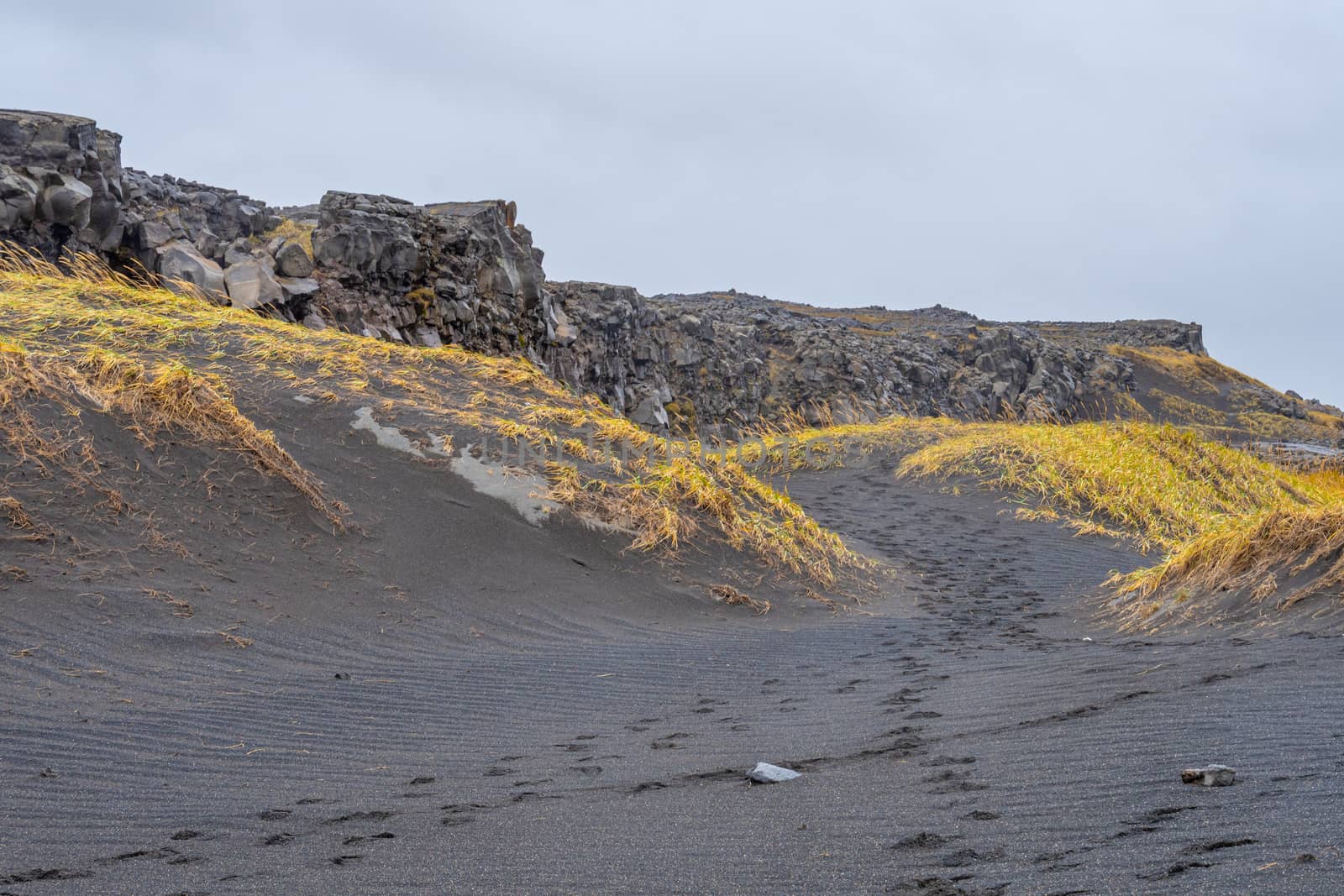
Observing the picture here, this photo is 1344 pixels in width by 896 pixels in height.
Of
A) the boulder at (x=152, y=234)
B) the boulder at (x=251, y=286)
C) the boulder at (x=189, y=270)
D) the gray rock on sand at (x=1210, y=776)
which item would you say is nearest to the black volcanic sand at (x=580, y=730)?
the gray rock on sand at (x=1210, y=776)

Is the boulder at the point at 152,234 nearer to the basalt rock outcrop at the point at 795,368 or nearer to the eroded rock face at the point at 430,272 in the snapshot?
the eroded rock face at the point at 430,272

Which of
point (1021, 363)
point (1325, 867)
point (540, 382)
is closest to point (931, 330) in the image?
point (1021, 363)

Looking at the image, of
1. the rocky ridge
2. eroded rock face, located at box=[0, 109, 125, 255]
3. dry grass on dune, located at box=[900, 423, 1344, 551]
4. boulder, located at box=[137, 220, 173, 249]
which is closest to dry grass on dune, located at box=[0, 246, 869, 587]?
eroded rock face, located at box=[0, 109, 125, 255]

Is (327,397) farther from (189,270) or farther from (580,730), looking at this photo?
(580,730)

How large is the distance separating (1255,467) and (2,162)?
20.3 metres

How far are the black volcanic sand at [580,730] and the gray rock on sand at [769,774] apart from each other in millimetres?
65

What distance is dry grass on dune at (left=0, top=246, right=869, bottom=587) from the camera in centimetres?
849

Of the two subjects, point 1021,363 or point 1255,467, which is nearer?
point 1255,467

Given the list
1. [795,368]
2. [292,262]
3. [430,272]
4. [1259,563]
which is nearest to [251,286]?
[292,262]

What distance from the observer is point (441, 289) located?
16.6m

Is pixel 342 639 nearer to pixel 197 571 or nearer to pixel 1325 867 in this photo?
pixel 197 571

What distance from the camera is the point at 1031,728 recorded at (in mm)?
4266

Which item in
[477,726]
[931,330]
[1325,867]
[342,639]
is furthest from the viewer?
[931,330]

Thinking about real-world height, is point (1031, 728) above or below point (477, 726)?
above
